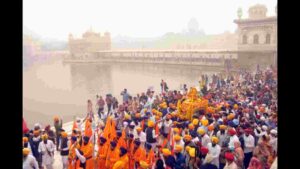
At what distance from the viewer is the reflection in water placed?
10242 mm

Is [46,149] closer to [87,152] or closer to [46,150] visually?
[46,150]

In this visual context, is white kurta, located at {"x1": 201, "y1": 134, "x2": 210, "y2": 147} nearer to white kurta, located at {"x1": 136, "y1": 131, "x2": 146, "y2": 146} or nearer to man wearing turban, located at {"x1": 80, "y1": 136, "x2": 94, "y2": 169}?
white kurta, located at {"x1": 136, "y1": 131, "x2": 146, "y2": 146}

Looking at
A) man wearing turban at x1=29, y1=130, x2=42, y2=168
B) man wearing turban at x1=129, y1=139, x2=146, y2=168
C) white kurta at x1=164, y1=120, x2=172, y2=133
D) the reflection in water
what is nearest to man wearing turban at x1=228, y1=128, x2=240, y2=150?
white kurta at x1=164, y1=120, x2=172, y2=133

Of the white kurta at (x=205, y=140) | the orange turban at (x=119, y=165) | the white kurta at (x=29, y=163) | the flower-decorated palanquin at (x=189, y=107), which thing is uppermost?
the flower-decorated palanquin at (x=189, y=107)

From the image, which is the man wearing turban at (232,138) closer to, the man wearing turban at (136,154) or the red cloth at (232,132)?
the red cloth at (232,132)

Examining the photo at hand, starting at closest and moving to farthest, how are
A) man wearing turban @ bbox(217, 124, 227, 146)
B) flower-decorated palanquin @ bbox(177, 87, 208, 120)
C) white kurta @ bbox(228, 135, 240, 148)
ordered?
1. white kurta @ bbox(228, 135, 240, 148)
2. man wearing turban @ bbox(217, 124, 227, 146)
3. flower-decorated palanquin @ bbox(177, 87, 208, 120)

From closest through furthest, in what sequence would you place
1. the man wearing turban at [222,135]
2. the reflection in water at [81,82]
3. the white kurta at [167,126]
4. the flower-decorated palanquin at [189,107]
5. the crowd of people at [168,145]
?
the crowd of people at [168,145] → the man wearing turban at [222,135] → the white kurta at [167,126] → the flower-decorated palanquin at [189,107] → the reflection in water at [81,82]

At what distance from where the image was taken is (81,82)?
11.2m

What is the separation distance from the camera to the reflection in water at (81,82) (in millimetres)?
10242

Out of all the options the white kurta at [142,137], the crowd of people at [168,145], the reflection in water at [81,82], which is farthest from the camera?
the reflection in water at [81,82]

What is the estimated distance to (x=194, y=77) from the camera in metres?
12.5

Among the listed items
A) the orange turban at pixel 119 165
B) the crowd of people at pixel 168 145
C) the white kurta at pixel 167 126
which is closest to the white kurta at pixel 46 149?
the crowd of people at pixel 168 145
